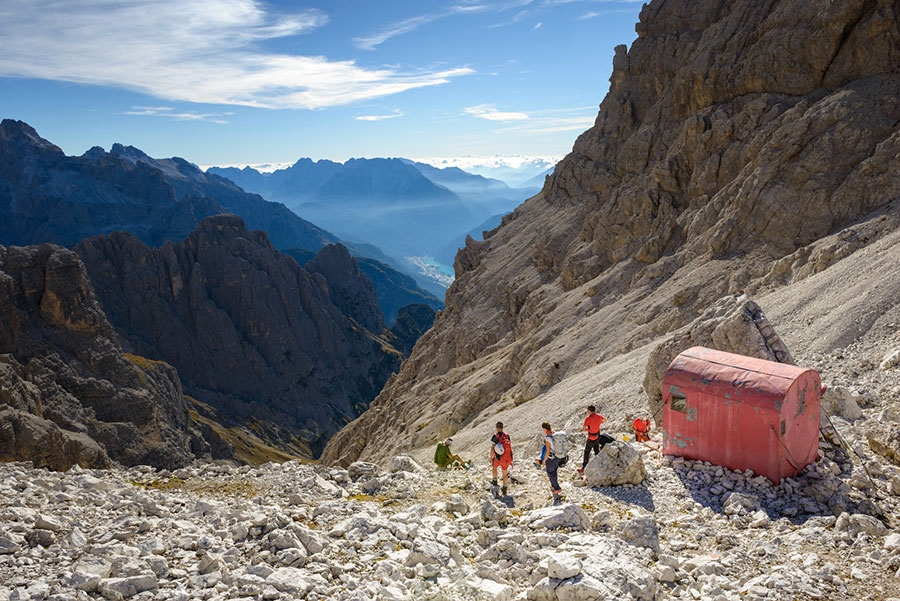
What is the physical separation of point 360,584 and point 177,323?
15754 centimetres

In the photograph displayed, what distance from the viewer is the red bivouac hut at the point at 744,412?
1579 centimetres

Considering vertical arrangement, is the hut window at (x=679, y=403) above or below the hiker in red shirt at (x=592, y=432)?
above

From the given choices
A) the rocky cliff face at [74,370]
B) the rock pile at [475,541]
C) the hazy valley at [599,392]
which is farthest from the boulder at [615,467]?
the rocky cliff face at [74,370]

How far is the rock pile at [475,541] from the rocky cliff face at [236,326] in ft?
426

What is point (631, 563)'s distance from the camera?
11.6 metres

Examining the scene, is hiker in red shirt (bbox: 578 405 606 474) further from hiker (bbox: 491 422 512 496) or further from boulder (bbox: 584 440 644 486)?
hiker (bbox: 491 422 512 496)

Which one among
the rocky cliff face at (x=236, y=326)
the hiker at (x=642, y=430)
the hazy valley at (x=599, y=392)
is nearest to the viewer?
the hazy valley at (x=599, y=392)

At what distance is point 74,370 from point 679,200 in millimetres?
73374

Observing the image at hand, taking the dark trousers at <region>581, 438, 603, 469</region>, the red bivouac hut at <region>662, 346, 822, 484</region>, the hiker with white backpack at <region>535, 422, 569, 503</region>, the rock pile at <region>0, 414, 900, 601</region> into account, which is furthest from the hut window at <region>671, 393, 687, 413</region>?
the hiker with white backpack at <region>535, 422, 569, 503</region>

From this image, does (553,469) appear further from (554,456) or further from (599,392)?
(599,392)

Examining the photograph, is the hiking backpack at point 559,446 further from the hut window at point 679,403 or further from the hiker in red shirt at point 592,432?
the hut window at point 679,403

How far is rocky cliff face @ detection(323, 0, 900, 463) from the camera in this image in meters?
44.2

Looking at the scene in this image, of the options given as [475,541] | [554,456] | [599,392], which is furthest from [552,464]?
[599,392]

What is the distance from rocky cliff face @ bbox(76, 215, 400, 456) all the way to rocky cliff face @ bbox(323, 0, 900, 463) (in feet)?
240
